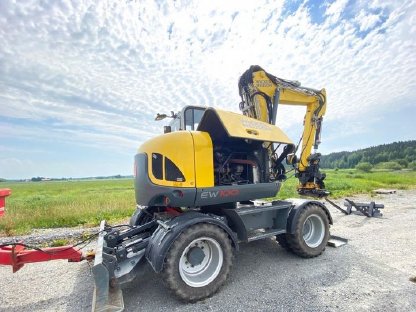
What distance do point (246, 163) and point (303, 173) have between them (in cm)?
306

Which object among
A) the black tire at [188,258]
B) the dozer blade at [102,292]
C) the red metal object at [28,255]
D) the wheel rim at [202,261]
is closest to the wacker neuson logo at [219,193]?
the black tire at [188,258]

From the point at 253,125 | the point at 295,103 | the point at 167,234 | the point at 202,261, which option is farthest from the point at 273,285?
the point at 295,103

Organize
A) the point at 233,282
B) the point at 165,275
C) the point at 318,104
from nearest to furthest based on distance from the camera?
the point at 165,275 < the point at 233,282 < the point at 318,104

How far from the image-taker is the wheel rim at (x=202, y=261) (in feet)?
12.3

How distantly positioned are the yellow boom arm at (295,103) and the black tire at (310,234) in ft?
5.32

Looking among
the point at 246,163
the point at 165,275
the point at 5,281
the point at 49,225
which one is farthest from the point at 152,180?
the point at 49,225

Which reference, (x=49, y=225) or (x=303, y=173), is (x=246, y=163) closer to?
(x=303, y=173)

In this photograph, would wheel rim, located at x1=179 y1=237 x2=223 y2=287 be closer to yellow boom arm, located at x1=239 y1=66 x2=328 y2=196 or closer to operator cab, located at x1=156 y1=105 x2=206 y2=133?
operator cab, located at x1=156 y1=105 x2=206 y2=133

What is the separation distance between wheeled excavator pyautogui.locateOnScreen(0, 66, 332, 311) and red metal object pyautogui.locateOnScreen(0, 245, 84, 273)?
464 mm

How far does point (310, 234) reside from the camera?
5.29m

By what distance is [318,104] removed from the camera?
704cm

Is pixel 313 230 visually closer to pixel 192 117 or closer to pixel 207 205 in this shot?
pixel 207 205

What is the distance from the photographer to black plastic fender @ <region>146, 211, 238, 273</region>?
3.40 metres

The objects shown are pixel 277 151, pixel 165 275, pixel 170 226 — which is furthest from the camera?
pixel 277 151
